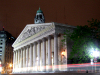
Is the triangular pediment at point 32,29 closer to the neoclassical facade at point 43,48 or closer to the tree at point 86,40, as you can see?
the neoclassical facade at point 43,48

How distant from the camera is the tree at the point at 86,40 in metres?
51.0

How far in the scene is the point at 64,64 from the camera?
193ft

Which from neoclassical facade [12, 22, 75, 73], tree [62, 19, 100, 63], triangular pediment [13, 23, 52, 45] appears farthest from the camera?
triangular pediment [13, 23, 52, 45]

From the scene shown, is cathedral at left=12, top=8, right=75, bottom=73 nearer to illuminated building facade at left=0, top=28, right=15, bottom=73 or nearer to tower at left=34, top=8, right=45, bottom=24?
tower at left=34, top=8, right=45, bottom=24

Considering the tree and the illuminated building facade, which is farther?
the illuminated building facade

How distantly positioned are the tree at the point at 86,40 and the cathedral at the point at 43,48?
5.71 metres

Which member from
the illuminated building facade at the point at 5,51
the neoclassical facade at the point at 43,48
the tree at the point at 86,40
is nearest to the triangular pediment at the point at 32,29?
the neoclassical facade at the point at 43,48

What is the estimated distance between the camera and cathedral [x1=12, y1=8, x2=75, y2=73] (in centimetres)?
5938

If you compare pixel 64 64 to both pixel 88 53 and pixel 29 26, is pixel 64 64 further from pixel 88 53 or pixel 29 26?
pixel 29 26

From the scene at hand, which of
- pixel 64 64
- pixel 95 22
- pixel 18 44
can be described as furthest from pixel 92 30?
pixel 18 44

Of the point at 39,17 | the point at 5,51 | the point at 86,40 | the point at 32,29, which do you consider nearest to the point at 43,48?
the point at 32,29

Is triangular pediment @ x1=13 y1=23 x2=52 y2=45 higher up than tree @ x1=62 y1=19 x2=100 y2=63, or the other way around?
triangular pediment @ x1=13 y1=23 x2=52 y2=45

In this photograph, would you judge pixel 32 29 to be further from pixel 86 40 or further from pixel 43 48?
pixel 86 40

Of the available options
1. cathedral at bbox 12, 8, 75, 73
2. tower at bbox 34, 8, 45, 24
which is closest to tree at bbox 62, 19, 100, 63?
cathedral at bbox 12, 8, 75, 73
